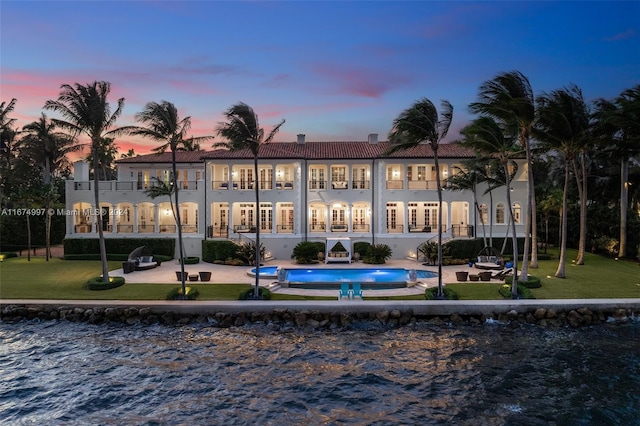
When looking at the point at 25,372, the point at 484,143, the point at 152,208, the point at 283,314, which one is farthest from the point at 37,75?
the point at 484,143

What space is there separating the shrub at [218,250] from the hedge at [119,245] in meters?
2.97

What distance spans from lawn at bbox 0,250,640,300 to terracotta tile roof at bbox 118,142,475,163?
11595mm

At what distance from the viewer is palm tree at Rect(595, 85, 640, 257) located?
2339 centimetres

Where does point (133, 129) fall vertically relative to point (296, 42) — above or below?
below

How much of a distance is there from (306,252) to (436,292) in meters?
11.1

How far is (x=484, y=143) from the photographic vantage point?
66.0 ft

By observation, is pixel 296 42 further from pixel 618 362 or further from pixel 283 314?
pixel 618 362

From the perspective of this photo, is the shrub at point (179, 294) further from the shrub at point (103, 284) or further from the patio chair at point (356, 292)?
the patio chair at point (356, 292)

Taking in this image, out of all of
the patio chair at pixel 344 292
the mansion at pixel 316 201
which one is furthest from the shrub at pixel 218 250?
the patio chair at pixel 344 292

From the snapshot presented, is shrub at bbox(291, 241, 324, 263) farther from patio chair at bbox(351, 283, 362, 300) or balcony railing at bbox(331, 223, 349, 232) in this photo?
patio chair at bbox(351, 283, 362, 300)

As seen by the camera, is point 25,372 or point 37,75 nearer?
point 25,372

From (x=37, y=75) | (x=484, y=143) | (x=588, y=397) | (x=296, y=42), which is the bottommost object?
(x=588, y=397)

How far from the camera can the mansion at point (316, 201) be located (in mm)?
31203

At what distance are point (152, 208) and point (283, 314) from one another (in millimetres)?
22604
